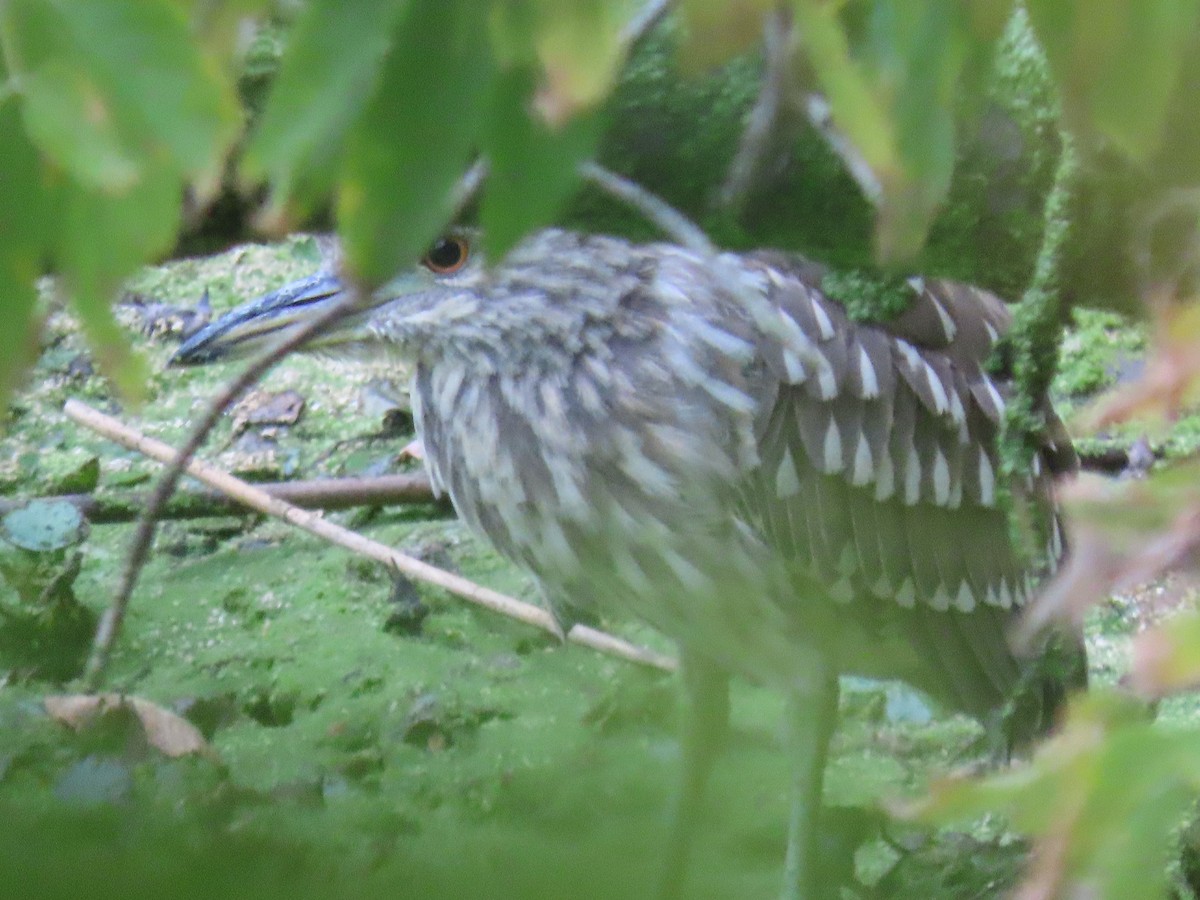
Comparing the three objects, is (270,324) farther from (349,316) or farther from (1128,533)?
(1128,533)

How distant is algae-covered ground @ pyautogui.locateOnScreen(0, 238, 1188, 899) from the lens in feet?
4.25

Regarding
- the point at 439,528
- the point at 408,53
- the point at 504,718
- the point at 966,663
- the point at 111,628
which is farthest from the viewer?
the point at 439,528

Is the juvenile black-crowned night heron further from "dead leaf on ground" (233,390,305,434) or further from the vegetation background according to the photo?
"dead leaf on ground" (233,390,305,434)

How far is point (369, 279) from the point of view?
0.68 metres

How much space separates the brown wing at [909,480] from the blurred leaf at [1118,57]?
4.00ft

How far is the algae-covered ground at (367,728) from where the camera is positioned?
51.1 inches

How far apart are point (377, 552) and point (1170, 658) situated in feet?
7.94

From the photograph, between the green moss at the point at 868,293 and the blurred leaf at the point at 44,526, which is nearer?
the green moss at the point at 868,293

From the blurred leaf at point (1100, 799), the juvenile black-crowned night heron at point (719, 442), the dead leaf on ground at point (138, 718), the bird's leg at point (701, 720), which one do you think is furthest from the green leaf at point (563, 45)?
the bird's leg at point (701, 720)

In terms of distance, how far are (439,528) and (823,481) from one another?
1477 millimetres

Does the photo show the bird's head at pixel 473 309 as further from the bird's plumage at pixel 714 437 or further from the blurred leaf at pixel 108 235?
the blurred leaf at pixel 108 235

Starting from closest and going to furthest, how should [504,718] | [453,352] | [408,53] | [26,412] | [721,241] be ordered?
[408,53], [721,241], [453,352], [504,718], [26,412]

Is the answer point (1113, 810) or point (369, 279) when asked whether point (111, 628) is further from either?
point (1113, 810)

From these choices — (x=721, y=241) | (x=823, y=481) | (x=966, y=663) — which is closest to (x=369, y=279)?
(x=721, y=241)
